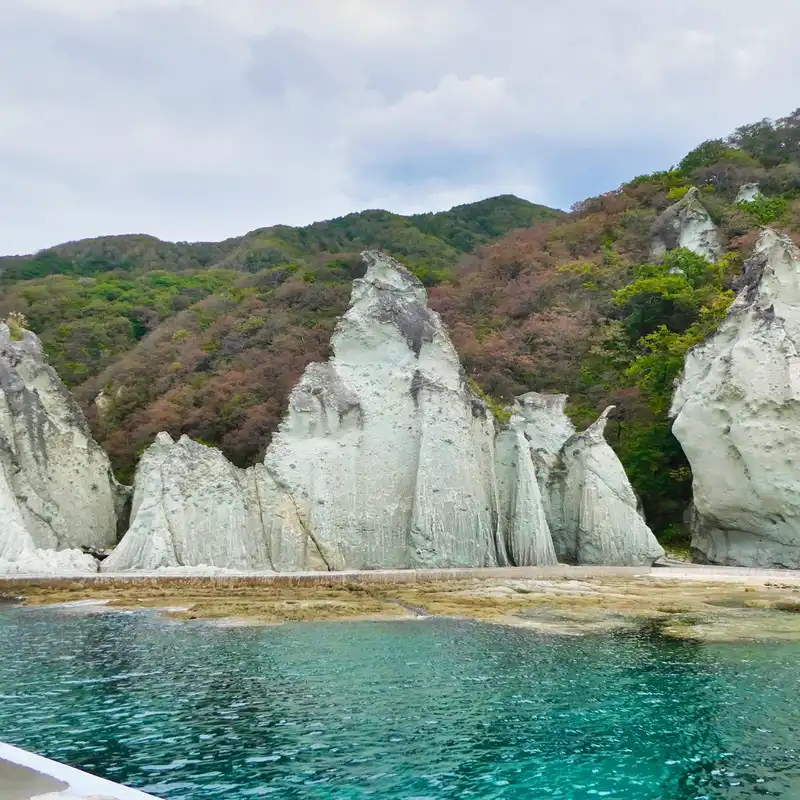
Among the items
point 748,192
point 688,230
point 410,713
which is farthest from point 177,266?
point 410,713

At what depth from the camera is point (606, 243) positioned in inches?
1866

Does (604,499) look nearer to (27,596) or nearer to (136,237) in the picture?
(27,596)

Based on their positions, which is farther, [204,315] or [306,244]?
[306,244]

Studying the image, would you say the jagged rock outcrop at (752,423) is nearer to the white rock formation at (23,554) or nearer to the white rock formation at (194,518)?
the white rock formation at (194,518)

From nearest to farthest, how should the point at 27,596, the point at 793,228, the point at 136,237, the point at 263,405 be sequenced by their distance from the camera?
1. the point at 27,596
2. the point at 263,405
3. the point at 793,228
4. the point at 136,237

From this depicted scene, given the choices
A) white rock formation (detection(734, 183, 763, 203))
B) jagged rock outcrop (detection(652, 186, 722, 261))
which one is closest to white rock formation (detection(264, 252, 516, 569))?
jagged rock outcrop (detection(652, 186, 722, 261))

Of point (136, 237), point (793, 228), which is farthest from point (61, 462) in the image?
point (136, 237)

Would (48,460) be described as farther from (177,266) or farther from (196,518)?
(177,266)

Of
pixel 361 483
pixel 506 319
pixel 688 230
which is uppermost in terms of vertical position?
pixel 688 230

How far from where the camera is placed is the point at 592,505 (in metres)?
22.6

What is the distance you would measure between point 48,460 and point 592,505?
1704 cm

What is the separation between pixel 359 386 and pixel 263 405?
926 centimetres

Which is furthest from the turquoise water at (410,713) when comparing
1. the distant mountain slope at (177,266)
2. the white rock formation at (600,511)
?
the distant mountain slope at (177,266)

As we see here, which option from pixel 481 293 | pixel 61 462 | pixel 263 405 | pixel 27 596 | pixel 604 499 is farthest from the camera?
pixel 481 293
